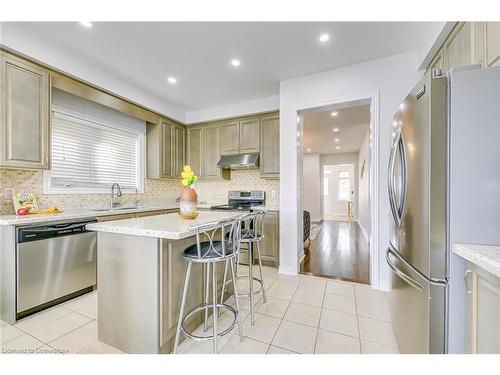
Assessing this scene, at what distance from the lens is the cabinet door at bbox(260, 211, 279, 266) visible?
10.7ft

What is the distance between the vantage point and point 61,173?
9.03 ft

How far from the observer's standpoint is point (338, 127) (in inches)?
207

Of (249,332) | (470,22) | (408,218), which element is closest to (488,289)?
(408,218)

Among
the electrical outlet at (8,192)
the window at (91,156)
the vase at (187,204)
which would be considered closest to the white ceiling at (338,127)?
the vase at (187,204)

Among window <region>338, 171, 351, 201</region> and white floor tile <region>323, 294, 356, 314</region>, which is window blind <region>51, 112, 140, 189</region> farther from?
window <region>338, 171, 351, 201</region>

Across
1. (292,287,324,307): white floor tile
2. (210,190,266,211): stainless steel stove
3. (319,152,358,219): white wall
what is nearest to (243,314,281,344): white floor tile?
(292,287,324,307): white floor tile

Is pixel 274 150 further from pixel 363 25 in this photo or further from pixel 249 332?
pixel 249 332

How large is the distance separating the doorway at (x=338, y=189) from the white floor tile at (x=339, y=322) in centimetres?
92

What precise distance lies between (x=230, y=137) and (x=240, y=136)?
0.22m

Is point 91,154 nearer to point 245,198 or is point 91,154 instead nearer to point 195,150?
point 195,150

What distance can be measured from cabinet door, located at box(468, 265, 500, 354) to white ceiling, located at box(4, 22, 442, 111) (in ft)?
6.90

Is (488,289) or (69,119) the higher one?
(69,119)

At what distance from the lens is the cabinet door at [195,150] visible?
4.26m
